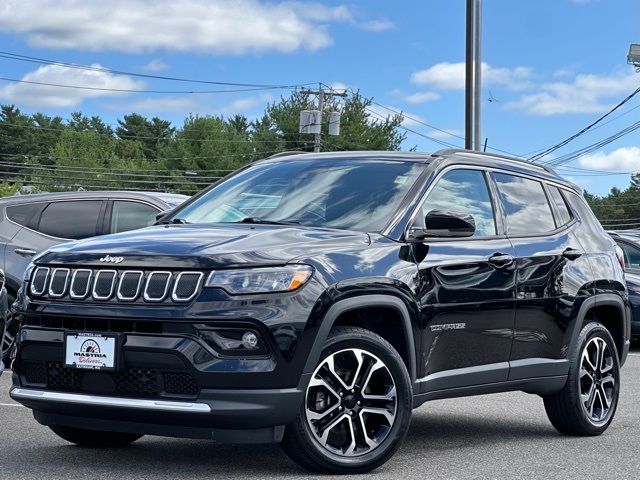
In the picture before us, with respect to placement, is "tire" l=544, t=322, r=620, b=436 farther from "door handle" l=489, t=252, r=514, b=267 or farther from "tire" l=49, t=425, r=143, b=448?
"tire" l=49, t=425, r=143, b=448

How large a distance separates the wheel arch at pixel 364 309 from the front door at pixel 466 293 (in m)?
0.13

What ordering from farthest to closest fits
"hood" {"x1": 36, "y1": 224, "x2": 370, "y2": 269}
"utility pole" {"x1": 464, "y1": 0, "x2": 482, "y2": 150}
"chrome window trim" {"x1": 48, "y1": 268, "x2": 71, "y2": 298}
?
"utility pole" {"x1": 464, "y1": 0, "x2": 482, "y2": 150}
"chrome window trim" {"x1": 48, "y1": 268, "x2": 71, "y2": 298}
"hood" {"x1": 36, "y1": 224, "x2": 370, "y2": 269}

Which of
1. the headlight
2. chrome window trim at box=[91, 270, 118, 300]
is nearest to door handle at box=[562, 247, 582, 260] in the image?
the headlight

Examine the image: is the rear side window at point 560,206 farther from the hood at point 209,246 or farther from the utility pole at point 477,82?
the utility pole at point 477,82

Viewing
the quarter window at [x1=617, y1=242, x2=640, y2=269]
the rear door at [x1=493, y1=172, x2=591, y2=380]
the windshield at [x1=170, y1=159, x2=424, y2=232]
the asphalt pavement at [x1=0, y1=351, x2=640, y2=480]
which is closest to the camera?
the asphalt pavement at [x1=0, y1=351, x2=640, y2=480]

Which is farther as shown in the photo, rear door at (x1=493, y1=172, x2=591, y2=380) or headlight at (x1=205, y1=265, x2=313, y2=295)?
rear door at (x1=493, y1=172, x2=591, y2=380)

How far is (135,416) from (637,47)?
169 feet

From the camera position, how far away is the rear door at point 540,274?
7348 millimetres

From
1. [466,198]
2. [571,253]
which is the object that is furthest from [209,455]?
[571,253]

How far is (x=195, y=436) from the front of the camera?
567cm

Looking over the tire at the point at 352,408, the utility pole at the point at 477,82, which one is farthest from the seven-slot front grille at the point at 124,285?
the utility pole at the point at 477,82

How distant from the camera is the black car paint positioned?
5.61m

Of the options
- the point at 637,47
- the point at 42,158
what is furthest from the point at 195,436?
the point at 42,158

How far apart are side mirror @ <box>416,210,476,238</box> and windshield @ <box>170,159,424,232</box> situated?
22 centimetres
